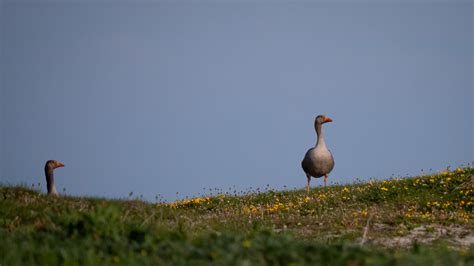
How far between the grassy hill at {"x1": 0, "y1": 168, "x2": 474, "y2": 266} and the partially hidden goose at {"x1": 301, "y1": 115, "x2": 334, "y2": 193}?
40.0 inches

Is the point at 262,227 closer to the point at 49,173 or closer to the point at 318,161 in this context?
the point at 49,173

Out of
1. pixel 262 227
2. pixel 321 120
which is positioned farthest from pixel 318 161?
pixel 262 227

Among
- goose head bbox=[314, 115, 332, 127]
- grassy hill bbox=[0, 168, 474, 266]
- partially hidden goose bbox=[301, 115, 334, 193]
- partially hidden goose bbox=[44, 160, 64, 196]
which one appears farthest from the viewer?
goose head bbox=[314, 115, 332, 127]

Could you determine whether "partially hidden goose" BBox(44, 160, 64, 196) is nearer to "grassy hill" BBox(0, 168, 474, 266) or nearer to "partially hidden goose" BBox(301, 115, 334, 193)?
"grassy hill" BBox(0, 168, 474, 266)

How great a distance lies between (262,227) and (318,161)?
11.2 meters

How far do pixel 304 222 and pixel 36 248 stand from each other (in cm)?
978

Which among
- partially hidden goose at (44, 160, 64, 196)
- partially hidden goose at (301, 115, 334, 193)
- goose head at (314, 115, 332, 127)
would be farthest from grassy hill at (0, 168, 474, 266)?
goose head at (314, 115, 332, 127)

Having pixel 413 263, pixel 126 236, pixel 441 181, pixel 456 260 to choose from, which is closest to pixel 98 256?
pixel 126 236

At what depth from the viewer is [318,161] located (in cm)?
2753

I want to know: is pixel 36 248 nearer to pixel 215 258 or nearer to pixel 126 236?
pixel 126 236

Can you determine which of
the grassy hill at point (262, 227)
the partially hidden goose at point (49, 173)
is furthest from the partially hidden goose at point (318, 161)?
the partially hidden goose at point (49, 173)

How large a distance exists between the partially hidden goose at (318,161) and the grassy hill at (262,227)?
1015 mm

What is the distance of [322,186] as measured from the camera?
28109 millimetres

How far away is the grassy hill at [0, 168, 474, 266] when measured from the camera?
30.1ft
